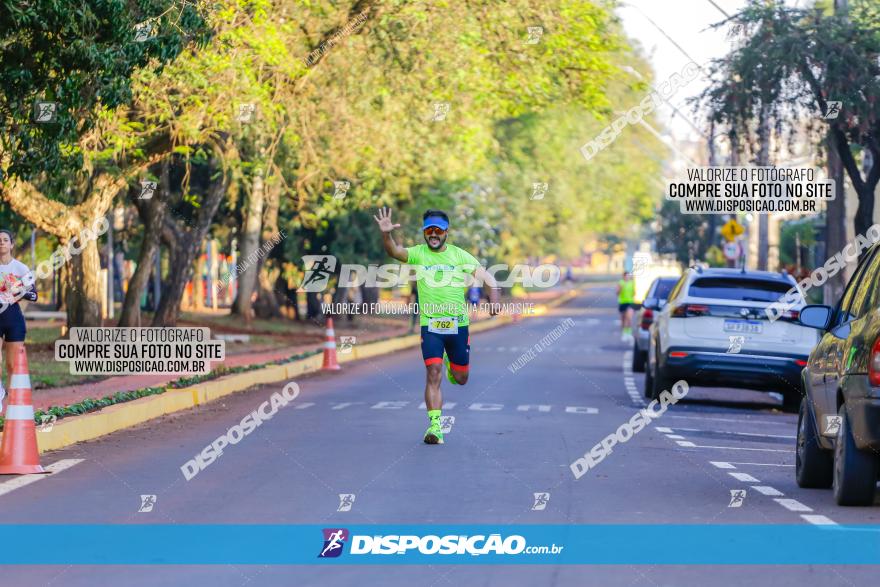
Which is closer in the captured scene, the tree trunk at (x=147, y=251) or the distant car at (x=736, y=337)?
the distant car at (x=736, y=337)

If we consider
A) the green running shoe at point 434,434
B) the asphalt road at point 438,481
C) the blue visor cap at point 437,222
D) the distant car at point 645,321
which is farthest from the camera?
the distant car at point 645,321

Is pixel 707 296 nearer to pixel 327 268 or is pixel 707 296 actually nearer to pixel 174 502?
pixel 174 502

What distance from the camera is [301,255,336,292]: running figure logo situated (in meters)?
47.4

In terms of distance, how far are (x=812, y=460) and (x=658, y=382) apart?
10.4 m

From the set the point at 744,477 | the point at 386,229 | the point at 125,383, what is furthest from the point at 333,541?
the point at 125,383

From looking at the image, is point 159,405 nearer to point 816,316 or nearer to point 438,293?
point 438,293

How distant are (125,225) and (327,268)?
5712 mm

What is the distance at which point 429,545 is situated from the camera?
30.7 feet

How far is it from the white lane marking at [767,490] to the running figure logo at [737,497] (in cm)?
17

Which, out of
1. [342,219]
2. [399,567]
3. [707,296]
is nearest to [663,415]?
[707,296]

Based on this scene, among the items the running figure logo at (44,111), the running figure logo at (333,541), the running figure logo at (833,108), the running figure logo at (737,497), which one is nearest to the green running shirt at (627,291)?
the running figure logo at (833,108)

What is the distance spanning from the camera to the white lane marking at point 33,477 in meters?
12.2

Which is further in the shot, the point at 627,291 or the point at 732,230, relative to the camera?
the point at 732,230

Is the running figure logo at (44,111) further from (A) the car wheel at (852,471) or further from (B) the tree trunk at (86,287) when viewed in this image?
(B) the tree trunk at (86,287)
